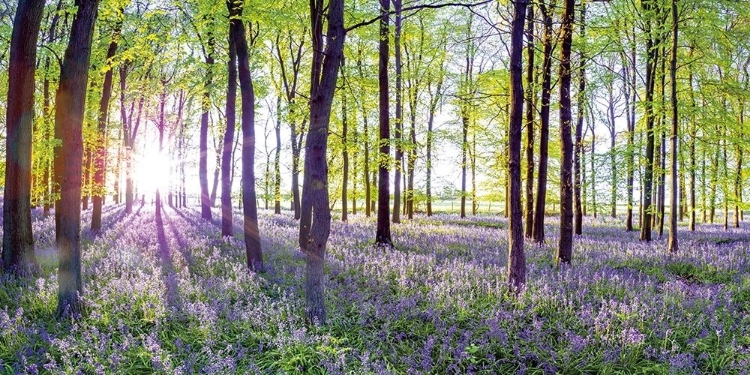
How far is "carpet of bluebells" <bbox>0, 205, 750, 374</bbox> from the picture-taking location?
15.3ft

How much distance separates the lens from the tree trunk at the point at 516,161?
7199 mm

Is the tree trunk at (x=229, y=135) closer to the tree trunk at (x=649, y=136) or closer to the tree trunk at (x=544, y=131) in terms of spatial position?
the tree trunk at (x=544, y=131)

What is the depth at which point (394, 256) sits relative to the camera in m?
10.1

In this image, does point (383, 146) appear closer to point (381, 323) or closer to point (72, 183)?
point (381, 323)

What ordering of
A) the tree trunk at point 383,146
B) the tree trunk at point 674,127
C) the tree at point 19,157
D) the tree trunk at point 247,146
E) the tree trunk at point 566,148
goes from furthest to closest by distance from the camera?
the tree trunk at point 383,146, the tree trunk at point 674,127, the tree trunk at point 566,148, the tree trunk at point 247,146, the tree at point 19,157

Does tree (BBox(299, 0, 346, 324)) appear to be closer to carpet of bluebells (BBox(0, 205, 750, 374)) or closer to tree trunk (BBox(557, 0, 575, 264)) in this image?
carpet of bluebells (BBox(0, 205, 750, 374))

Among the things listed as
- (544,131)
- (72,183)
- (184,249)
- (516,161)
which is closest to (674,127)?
(544,131)

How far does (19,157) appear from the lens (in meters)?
8.42

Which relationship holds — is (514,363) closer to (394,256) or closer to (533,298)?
(533,298)

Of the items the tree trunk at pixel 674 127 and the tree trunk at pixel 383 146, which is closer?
the tree trunk at pixel 674 127

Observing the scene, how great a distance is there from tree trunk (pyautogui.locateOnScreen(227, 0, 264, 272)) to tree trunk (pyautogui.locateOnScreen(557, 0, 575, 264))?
7.19 m

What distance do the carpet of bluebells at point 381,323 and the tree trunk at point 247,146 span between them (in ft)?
2.23

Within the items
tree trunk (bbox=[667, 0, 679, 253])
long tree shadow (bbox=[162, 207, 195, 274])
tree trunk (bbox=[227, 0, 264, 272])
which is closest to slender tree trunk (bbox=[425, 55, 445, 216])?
tree trunk (bbox=[667, 0, 679, 253])

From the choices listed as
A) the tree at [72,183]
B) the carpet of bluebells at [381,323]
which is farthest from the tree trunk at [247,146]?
the tree at [72,183]
